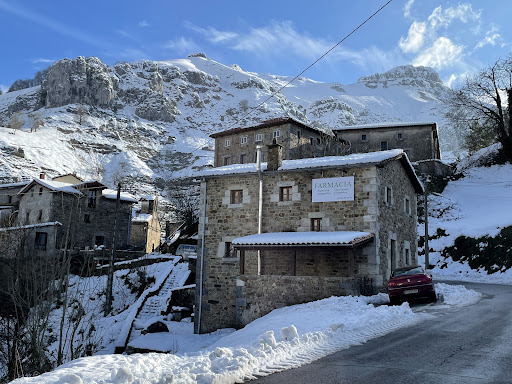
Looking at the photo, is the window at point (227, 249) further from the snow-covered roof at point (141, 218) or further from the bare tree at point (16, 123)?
the bare tree at point (16, 123)

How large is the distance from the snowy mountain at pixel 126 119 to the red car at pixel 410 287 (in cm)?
7165

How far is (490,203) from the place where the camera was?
37.2m

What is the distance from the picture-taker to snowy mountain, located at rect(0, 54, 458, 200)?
304 feet

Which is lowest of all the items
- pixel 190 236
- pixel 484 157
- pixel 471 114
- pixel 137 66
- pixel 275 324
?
pixel 275 324

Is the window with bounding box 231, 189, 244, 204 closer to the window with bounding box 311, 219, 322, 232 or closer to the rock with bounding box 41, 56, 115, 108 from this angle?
the window with bounding box 311, 219, 322, 232

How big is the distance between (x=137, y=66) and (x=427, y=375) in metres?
186

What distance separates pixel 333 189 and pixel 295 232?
2.48 m

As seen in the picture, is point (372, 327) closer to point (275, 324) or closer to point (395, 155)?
point (275, 324)

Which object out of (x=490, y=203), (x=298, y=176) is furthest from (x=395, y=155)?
(x=490, y=203)

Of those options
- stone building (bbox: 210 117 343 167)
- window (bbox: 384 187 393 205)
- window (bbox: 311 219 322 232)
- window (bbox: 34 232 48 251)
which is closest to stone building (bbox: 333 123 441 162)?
stone building (bbox: 210 117 343 167)

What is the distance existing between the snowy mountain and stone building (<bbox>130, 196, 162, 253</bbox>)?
34627 mm

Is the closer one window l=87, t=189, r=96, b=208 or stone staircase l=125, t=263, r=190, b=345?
stone staircase l=125, t=263, r=190, b=345

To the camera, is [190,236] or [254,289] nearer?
[254,289]

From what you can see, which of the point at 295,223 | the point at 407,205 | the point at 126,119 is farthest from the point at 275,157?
the point at 126,119
